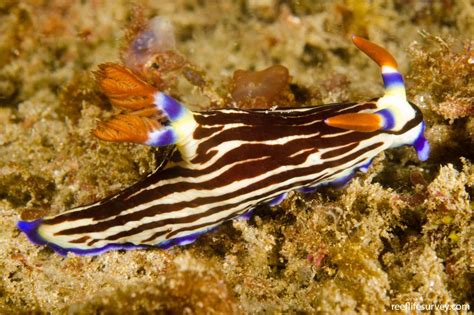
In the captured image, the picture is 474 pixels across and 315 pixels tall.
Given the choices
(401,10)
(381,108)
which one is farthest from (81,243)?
(401,10)

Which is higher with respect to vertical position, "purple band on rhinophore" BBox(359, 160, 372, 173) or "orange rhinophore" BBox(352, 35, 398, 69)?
"orange rhinophore" BBox(352, 35, 398, 69)

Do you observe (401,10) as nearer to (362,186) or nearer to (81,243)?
(362,186)

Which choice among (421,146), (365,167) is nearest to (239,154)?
(365,167)

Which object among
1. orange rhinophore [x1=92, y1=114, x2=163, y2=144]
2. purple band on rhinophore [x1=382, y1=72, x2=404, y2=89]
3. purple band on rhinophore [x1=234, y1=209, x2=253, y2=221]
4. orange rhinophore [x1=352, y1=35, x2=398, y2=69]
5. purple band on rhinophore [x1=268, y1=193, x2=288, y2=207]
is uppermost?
orange rhinophore [x1=352, y1=35, x2=398, y2=69]

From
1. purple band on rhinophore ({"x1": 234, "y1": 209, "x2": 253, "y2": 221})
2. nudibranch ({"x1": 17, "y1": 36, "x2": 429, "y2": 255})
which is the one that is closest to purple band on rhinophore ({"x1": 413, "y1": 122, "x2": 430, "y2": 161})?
nudibranch ({"x1": 17, "y1": 36, "x2": 429, "y2": 255})

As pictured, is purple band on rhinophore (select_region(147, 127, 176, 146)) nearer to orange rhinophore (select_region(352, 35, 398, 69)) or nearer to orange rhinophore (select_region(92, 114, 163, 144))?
orange rhinophore (select_region(92, 114, 163, 144))

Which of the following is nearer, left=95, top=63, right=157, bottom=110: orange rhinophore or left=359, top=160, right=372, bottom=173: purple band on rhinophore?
left=95, top=63, right=157, bottom=110: orange rhinophore
